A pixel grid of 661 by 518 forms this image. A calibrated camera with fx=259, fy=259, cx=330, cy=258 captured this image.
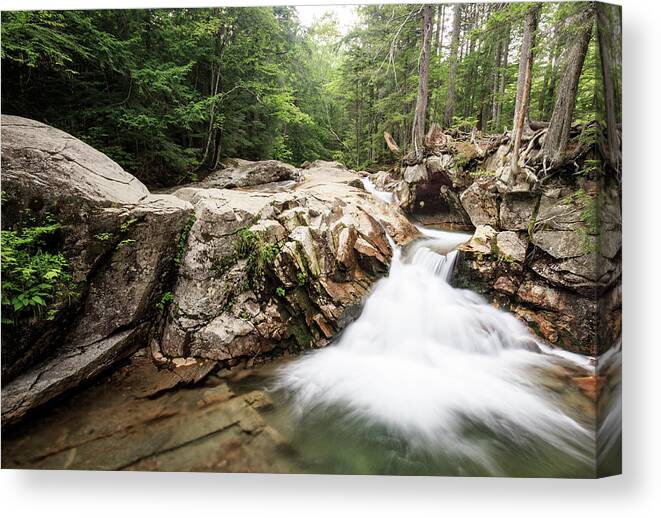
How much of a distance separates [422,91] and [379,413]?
15.4 ft

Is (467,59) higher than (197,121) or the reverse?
higher

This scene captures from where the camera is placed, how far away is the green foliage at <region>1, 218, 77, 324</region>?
7.40 feet

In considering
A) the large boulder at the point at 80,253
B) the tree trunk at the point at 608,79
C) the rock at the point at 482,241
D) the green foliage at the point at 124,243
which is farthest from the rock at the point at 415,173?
the green foliage at the point at 124,243

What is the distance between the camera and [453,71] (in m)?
3.75

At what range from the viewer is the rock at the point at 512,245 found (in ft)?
10.8

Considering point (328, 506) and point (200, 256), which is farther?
point (200, 256)

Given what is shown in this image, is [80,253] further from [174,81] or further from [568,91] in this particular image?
[568,91]

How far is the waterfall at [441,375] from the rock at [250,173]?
2.27 m

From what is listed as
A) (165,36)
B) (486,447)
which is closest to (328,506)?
(486,447)

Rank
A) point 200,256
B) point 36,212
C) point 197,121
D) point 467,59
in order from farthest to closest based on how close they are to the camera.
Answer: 1. point 467,59
2. point 200,256
3. point 197,121
4. point 36,212

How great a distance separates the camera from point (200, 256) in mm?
3344

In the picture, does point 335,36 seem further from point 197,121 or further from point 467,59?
point 467,59

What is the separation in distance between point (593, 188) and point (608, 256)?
574 mm

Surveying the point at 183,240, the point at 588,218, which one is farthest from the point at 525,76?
the point at 183,240
